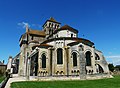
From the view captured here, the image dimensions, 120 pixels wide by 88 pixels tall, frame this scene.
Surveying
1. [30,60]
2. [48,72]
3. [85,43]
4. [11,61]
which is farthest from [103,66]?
[11,61]

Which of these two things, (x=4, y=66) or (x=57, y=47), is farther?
(x=4, y=66)

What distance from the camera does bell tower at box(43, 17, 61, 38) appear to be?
4966 cm

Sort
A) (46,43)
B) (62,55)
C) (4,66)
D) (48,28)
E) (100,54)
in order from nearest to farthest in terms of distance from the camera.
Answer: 1. (62,55)
2. (46,43)
3. (100,54)
4. (48,28)
5. (4,66)

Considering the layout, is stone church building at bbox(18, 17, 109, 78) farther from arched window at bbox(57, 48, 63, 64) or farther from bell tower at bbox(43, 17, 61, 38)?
bell tower at bbox(43, 17, 61, 38)

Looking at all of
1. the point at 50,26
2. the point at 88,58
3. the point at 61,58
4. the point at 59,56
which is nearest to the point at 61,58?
the point at 61,58

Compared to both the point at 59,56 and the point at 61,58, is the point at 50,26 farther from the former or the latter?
the point at 61,58

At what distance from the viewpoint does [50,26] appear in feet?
168

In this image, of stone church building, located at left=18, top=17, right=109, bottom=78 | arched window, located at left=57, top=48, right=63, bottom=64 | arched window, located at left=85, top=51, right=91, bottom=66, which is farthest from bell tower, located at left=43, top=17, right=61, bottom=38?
arched window, located at left=85, top=51, right=91, bottom=66

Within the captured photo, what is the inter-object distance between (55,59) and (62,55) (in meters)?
1.99

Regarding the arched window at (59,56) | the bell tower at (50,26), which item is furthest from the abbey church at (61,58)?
the bell tower at (50,26)

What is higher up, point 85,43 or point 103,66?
point 85,43

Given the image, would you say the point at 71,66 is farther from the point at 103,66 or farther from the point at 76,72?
the point at 103,66

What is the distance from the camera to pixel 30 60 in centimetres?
3080

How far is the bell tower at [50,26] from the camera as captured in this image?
1955 inches
